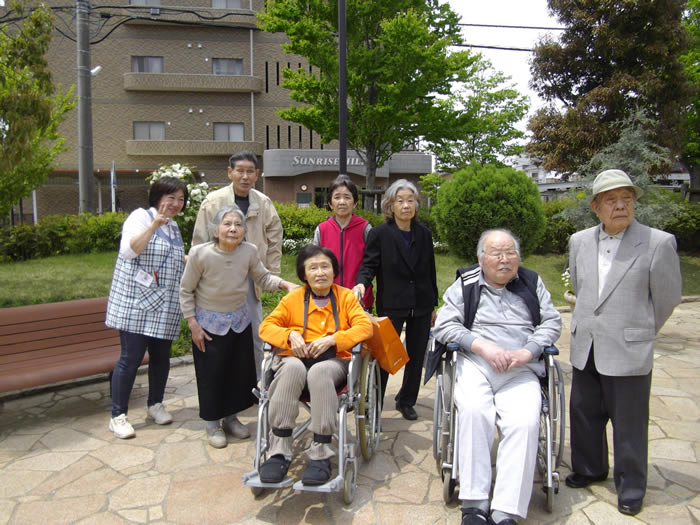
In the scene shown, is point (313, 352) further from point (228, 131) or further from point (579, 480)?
point (228, 131)

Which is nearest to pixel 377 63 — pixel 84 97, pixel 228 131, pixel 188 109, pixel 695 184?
pixel 84 97

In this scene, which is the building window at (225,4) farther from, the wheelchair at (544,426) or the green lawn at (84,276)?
the wheelchair at (544,426)

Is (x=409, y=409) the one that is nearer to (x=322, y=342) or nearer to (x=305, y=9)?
(x=322, y=342)

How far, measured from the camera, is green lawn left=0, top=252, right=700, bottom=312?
7391 mm

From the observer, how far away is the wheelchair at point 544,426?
8.44 feet

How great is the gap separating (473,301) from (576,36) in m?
12.3

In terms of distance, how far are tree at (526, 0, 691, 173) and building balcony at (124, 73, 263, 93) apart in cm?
1645

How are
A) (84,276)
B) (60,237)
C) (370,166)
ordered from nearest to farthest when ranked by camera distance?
(84,276), (60,237), (370,166)

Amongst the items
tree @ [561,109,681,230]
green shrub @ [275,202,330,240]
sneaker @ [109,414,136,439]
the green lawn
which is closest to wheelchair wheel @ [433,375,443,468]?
sneaker @ [109,414,136,439]

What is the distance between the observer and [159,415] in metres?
3.78

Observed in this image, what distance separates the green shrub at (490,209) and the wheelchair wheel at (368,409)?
10.6 ft

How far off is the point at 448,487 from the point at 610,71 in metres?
13.1

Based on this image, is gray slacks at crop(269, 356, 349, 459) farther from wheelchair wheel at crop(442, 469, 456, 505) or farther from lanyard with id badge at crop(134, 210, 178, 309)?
lanyard with id badge at crop(134, 210, 178, 309)

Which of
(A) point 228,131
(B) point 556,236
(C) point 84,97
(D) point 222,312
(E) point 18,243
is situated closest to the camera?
(D) point 222,312
